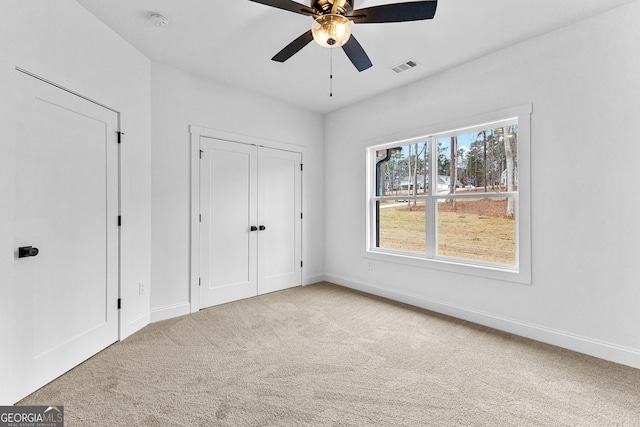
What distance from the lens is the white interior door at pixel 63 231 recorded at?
1.92 m

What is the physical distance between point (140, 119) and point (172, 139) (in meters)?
0.38

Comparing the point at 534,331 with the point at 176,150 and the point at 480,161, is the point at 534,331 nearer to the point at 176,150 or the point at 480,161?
the point at 480,161

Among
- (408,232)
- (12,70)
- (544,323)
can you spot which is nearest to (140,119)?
(12,70)

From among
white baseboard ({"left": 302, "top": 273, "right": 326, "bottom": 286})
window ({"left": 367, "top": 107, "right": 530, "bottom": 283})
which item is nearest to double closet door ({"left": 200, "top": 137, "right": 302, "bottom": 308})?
white baseboard ({"left": 302, "top": 273, "right": 326, "bottom": 286})

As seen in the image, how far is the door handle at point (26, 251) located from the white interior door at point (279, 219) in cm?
241

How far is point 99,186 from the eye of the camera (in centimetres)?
254

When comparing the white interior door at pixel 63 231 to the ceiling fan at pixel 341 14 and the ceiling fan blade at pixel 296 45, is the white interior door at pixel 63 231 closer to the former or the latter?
the ceiling fan blade at pixel 296 45

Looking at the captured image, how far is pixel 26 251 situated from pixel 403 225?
12.3ft

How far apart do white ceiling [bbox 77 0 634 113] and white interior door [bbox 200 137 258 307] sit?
0.96 metres

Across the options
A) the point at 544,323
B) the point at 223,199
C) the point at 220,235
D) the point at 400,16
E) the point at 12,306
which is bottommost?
the point at 544,323

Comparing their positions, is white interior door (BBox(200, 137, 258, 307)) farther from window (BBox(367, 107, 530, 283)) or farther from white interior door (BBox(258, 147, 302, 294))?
window (BBox(367, 107, 530, 283))

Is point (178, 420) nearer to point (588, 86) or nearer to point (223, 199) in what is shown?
point (223, 199)

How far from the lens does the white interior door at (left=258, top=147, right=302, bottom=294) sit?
414 cm

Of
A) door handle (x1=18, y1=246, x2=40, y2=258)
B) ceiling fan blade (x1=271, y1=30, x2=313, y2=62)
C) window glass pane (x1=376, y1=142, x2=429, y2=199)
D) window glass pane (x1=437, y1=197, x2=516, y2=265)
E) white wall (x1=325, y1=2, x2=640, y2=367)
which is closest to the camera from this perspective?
door handle (x1=18, y1=246, x2=40, y2=258)
